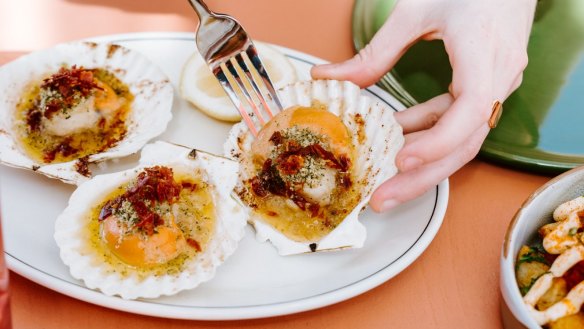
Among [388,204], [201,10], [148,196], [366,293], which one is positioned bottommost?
[366,293]

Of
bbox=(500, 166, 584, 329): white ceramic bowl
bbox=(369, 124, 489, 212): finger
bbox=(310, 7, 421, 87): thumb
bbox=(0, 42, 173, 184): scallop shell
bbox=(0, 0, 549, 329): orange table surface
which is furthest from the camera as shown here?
bbox=(310, 7, 421, 87): thumb

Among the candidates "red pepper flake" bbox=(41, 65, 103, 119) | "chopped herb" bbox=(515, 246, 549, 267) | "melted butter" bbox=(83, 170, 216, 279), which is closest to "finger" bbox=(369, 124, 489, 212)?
"chopped herb" bbox=(515, 246, 549, 267)

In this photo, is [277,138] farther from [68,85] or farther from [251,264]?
[68,85]

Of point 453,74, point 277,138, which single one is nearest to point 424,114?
point 453,74

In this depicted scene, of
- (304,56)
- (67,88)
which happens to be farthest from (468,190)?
(67,88)

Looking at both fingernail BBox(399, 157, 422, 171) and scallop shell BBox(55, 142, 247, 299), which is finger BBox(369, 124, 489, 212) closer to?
fingernail BBox(399, 157, 422, 171)

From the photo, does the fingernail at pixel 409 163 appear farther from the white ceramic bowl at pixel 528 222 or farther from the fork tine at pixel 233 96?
the fork tine at pixel 233 96

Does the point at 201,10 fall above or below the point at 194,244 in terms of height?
above
